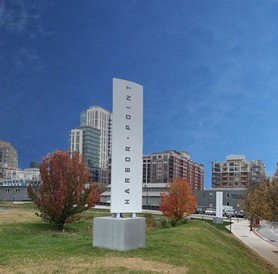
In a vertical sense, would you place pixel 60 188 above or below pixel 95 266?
above

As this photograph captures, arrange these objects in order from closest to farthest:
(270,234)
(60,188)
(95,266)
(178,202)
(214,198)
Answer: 1. (95,266)
2. (60,188)
3. (178,202)
4. (270,234)
5. (214,198)

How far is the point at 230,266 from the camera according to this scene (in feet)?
70.9

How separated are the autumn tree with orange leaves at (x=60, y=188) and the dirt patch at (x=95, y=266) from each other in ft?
70.4

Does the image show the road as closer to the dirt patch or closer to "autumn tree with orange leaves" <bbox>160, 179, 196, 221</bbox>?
"autumn tree with orange leaves" <bbox>160, 179, 196, 221</bbox>

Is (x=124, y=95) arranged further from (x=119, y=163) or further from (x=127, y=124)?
(x=119, y=163)

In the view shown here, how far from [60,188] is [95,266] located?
22.8 meters

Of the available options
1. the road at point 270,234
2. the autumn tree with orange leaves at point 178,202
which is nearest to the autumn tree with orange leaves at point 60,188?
the autumn tree with orange leaves at point 178,202

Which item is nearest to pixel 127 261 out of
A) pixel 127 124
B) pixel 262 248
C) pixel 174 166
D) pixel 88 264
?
pixel 88 264

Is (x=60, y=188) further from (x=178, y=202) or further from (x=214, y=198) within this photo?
(x=214, y=198)

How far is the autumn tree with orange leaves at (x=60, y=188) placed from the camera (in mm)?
38438

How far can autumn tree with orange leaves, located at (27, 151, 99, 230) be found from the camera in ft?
126

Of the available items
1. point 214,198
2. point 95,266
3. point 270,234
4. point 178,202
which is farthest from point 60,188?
point 214,198

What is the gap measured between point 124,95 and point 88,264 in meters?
7.93

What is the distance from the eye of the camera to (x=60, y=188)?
3825 centimetres
